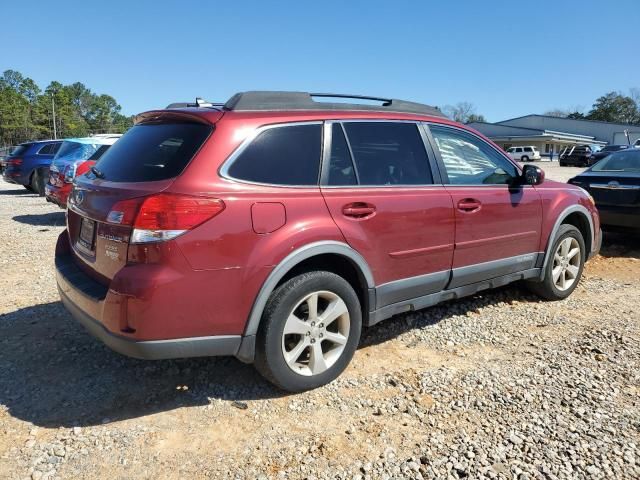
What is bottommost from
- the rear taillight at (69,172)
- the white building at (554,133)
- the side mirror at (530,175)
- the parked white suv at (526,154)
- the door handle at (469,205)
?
the door handle at (469,205)

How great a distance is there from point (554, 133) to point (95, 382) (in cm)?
7404

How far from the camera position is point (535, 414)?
9.93 feet

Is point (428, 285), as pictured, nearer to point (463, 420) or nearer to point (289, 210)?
point (463, 420)

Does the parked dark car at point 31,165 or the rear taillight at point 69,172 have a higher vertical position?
the parked dark car at point 31,165

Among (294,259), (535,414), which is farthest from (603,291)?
(294,259)

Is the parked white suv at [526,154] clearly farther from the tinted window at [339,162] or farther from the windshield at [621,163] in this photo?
the tinted window at [339,162]

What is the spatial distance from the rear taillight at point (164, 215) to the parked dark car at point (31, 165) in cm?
1361

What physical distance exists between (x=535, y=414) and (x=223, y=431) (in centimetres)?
182

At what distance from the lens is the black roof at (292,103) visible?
319cm

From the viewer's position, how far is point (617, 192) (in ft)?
23.4

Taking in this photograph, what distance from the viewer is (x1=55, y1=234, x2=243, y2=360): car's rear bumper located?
2711 mm

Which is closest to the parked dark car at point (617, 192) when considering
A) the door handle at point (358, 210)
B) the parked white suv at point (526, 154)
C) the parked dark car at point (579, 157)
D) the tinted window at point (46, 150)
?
the door handle at point (358, 210)

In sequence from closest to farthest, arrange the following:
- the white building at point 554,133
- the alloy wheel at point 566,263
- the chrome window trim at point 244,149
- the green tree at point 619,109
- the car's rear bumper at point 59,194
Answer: the chrome window trim at point 244,149
the alloy wheel at point 566,263
the car's rear bumper at point 59,194
the white building at point 554,133
the green tree at point 619,109

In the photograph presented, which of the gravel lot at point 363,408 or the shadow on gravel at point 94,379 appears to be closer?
the gravel lot at point 363,408
